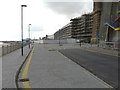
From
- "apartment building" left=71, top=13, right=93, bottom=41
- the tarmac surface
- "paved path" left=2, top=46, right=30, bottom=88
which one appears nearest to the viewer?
"paved path" left=2, top=46, right=30, bottom=88

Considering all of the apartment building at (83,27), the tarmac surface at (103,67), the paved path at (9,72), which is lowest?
the tarmac surface at (103,67)

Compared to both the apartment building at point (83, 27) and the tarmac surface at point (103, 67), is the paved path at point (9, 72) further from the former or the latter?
the apartment building at point (83, 27)

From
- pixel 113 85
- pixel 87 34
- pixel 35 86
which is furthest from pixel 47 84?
pixel 87 34

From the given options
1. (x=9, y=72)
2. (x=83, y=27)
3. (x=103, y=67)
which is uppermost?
(x=83, y=27)

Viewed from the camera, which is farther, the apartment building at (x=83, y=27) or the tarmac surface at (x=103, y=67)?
the apartment building at (x=83, y=27)

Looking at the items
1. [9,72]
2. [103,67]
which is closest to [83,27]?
[103,67]

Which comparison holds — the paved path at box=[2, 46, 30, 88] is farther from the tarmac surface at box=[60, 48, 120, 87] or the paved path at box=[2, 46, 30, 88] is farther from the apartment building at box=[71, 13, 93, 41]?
the apartment building at box=[71, 13, 93, 41]

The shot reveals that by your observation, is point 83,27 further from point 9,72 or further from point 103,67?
point 9,72

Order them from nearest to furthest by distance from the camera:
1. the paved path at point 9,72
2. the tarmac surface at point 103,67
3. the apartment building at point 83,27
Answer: the paved path at point 9,72
the tarmac surface at point 103,67
the apartment building at point 83,27

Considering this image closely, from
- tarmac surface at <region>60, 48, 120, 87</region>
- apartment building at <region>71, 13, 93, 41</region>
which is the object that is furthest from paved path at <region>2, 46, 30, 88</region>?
apartment building at <region>71, 13, 93, 41</region>

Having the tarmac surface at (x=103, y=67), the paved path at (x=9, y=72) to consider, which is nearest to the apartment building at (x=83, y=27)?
the tarmac surface at (x=103, y=67)

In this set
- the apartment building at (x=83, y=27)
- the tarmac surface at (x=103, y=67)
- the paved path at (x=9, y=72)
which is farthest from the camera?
the apartment building at (x=83, y=27)

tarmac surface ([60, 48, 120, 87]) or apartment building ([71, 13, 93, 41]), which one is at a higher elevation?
apartment building ([71, 13, 93, 41])

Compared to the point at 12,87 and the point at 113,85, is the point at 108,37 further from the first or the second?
the point at 12,87
